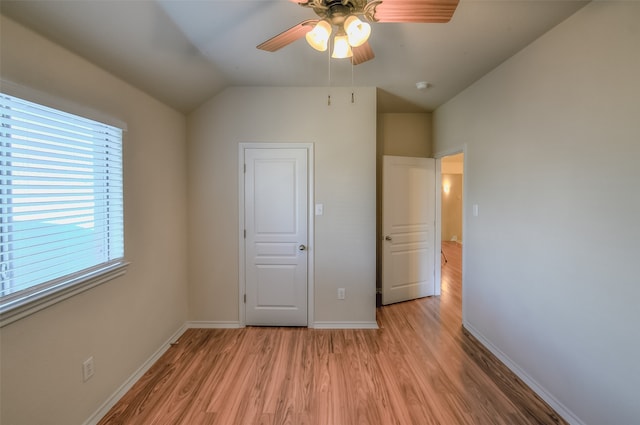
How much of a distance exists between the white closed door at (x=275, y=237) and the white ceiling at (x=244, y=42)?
79cm

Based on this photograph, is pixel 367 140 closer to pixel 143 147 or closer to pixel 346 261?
pixel 346 261

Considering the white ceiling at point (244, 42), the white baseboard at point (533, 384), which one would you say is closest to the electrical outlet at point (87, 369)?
the white ceiling at point (244, 42)

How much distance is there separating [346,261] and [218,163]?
175 cm

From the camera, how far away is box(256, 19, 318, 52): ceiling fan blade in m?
1.25

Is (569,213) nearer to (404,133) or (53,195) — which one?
(404,133)

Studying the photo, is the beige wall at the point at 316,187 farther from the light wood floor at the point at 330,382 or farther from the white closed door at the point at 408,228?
the white closed door at the point at 408,228

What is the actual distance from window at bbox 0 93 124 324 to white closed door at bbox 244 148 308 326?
1195 millimetres

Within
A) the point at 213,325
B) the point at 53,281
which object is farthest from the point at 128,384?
the point at 53,281

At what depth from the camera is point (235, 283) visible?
9.06ft

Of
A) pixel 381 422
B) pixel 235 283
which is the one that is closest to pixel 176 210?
pixel 235 283

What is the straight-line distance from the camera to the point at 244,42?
1919mm

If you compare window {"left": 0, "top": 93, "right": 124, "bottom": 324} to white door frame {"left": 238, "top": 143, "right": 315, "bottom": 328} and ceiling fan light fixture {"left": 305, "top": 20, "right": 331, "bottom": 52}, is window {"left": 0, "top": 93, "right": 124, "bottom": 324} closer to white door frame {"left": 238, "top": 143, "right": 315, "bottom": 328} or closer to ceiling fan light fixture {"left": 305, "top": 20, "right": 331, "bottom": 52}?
white door frame {"left": 238, "top": 143, "right": 315, "bottom": 328}

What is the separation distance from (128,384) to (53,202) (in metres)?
1.44

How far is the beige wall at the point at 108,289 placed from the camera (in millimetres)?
1231
